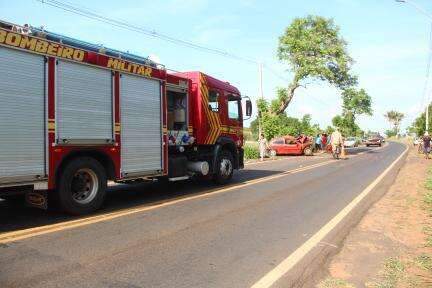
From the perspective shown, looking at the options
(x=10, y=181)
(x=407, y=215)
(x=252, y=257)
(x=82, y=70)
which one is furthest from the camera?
(x=407, y=215)

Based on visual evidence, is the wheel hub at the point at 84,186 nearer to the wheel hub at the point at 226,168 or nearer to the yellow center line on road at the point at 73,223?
the yellow center line on road at the point at 73,223

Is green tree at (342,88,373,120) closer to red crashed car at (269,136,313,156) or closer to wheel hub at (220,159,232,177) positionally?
red crashed car at (269,136,313,156)

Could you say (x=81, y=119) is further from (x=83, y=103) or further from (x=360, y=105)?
(x=360, y=105)

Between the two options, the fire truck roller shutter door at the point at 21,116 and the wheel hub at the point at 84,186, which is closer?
the fire truck roller shutter door at the point at 21,116

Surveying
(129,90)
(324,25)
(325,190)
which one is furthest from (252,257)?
(324,25)

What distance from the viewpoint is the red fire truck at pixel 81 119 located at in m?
7.58

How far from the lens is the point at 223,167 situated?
549 inches

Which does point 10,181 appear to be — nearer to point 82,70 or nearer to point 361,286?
point 82,70

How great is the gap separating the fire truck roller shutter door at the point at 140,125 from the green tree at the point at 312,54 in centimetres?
3236

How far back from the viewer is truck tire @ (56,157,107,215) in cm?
840

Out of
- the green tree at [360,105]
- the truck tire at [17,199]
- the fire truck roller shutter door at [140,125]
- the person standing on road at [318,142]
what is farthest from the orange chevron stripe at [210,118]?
the green tree at [360,105]

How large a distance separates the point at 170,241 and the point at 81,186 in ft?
9.44

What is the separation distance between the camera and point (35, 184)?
25.8 ft

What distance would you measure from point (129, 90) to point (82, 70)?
4.38ft
